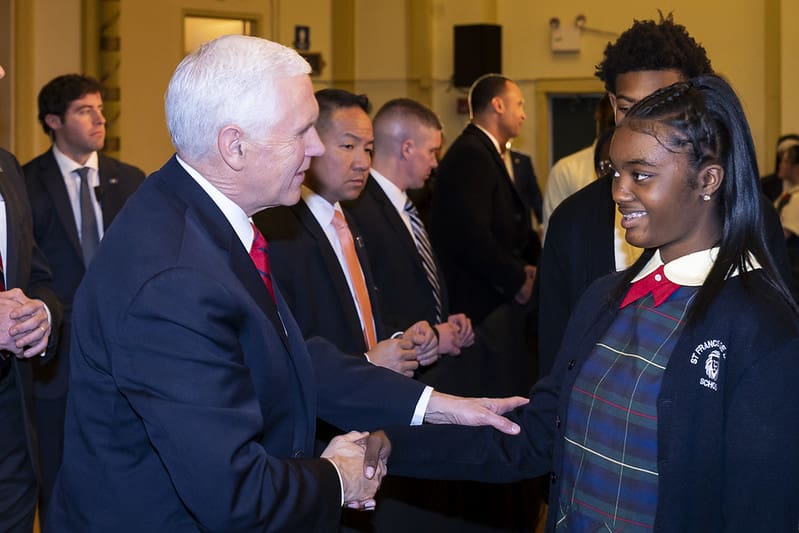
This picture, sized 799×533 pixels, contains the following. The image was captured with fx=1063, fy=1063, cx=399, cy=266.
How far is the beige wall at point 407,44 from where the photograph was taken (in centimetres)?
820

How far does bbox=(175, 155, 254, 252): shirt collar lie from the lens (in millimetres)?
2045

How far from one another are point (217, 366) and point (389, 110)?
10.2 feet

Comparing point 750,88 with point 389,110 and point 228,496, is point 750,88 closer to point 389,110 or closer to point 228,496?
point 389,110

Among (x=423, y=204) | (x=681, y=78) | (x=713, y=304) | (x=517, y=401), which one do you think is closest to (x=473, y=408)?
(x=517, y=401)

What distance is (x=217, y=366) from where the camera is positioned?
1812 millimetres

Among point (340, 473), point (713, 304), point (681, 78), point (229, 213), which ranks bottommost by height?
point (340, 473)

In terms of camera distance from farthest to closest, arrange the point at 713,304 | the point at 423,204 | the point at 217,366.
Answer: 1. the point at 423,204
2. the point at 713,304
3. the point at 217,366

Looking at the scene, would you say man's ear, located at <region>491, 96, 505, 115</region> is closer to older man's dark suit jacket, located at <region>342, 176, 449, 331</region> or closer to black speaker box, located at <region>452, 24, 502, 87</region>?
older man's dark suit jacket, located at <region>342, 176, 449, 331</region>

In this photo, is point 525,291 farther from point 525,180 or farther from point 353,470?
point 353,470

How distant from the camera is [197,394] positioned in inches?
70.7

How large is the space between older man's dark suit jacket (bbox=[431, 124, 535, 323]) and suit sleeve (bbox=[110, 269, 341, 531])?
3.58m

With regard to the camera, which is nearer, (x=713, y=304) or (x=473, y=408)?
(x=713, y=304)

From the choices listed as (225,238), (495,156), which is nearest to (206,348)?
(225,238)

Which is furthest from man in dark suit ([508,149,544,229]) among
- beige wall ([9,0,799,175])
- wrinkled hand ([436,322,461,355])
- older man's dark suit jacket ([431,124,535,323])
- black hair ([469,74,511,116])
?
wrinkled hand ([436,322,461,355])
